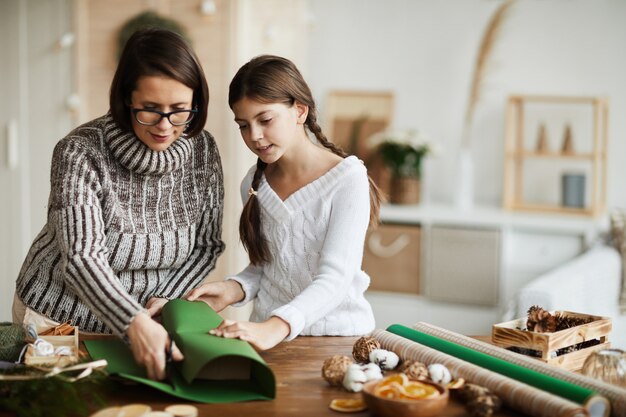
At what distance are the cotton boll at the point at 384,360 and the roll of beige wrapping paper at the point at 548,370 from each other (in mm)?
149

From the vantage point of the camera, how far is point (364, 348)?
167 cm

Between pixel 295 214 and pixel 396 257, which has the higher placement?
pixel 295 214

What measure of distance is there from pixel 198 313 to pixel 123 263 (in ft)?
1.22

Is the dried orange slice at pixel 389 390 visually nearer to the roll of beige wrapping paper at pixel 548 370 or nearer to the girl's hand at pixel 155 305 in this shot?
the roll of beige wrapping paper at pixel 548 370

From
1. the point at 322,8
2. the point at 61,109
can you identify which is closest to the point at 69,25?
the point at 61,109

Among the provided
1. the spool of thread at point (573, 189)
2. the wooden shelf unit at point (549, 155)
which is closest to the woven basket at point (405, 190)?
the wooden shelf unit at point (549, 155)

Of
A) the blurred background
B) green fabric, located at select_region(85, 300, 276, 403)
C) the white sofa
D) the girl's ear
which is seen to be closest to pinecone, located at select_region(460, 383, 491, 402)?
green fabric, located at select_region(85, 300, 276, 403)

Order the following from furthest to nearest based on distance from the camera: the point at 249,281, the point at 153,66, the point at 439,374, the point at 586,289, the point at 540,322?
the point at 586,289 → the point at 249,281 → the point at 153,66 → the point at 540,322 → the point at 439,374

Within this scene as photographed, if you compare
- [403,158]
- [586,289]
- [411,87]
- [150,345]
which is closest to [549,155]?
[403,158]

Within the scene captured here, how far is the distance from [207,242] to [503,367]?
92cm

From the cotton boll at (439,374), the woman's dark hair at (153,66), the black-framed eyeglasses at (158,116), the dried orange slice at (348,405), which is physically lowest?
the dried orange slice at (348,405)

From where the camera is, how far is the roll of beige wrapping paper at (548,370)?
1345mm

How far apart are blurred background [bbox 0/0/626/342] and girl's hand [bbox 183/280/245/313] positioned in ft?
7.57

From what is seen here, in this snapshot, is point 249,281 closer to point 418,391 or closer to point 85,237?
point 85,237
